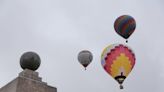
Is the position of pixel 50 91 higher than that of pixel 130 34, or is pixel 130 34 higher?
pixel 130 34

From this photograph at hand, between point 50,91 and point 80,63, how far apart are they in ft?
21.2

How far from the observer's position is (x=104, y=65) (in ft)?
97.3

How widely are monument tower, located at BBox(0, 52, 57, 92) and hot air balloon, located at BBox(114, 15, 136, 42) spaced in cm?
652

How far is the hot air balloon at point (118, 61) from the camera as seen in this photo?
28578mm

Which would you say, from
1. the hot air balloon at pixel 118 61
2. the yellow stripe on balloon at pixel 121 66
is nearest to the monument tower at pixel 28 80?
the hot air balloon at pixel 118 61

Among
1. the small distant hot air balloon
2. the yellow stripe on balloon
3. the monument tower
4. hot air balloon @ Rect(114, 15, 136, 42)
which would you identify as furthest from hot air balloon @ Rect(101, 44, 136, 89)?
the monument tower

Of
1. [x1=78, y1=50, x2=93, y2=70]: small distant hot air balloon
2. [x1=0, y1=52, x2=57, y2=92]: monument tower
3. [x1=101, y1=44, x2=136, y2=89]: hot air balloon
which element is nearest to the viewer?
[x1=0, y1=52, x2=57, y2=92]: monument tower

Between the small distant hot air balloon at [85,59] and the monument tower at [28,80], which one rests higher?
the small distant hot air balloon at [85,59]

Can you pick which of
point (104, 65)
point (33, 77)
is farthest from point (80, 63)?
point (33, 77)

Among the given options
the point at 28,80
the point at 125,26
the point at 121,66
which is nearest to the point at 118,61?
the point at 121,66

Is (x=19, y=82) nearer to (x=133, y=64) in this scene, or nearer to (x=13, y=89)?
(x=13, y=89)

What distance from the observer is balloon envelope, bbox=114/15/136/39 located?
30.0 metres

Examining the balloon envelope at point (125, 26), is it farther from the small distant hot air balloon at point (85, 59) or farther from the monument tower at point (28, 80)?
the monument tower at point (28, 80)

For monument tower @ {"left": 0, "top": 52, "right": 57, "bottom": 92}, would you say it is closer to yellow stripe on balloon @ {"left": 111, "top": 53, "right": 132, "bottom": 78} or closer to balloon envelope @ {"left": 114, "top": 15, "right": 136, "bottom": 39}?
yellow stripe on balloon @ {"left": 111, "top": 53, "right": 132, "bottom": 78}
